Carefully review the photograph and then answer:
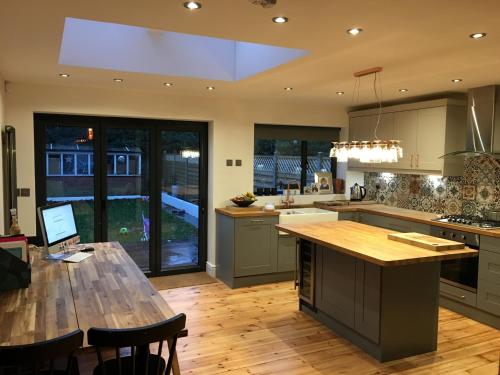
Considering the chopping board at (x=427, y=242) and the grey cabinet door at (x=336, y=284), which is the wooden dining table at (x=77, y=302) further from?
the chopping board at (x=427, y=242)

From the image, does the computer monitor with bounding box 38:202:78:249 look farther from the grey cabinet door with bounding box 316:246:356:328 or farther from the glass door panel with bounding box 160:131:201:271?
the grey cabinet door with bounding box 316:246:356:328

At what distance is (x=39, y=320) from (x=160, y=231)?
137 inches

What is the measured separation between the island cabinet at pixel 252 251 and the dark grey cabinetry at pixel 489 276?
7.08ft

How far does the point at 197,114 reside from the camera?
540 cm

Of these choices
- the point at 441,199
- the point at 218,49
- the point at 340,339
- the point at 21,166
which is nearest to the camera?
the point at 340,339

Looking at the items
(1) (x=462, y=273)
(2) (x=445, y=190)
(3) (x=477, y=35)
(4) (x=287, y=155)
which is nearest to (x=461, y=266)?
(1) (x=462, y=273)

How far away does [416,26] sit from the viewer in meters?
2.50

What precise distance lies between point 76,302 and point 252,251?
3084 mm

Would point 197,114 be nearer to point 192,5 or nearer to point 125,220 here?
point 125,220

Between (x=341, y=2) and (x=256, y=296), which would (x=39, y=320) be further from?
(x=256, y=296)

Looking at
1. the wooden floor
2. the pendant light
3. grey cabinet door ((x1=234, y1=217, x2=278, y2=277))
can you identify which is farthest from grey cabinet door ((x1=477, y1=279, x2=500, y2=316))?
grey cabinet door ((x1=234, y1=217, x2=278, y2=277))

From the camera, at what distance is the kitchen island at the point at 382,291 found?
322 cm

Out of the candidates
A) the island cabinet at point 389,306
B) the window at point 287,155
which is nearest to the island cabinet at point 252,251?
the window at point 287,155

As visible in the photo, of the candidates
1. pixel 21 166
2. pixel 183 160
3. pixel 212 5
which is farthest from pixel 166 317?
pixel 183 160
